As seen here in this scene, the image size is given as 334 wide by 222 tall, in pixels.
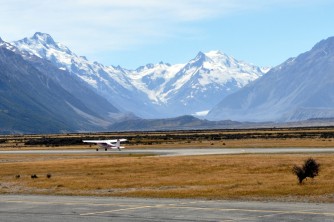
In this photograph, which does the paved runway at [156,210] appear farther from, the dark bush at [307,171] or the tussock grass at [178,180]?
the dark bush at [307,171]

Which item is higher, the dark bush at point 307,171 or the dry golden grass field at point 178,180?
the dark bush at point 307,171

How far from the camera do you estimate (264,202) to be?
123ft

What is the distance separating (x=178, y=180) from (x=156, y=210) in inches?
771

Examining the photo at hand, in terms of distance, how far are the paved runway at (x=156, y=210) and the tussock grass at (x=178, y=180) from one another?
3.97 meters

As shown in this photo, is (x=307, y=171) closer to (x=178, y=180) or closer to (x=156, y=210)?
(x=178, y=180)

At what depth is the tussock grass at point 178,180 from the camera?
43250 millimetres

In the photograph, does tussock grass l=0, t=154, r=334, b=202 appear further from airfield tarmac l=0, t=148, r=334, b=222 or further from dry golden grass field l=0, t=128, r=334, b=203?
airfield tarmac l=0, t=148, r=334, b=222

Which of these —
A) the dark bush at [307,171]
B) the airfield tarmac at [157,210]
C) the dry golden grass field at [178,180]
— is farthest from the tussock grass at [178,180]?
the airfield tarmac at [157,210]

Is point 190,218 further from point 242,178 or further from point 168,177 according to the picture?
point 168,177

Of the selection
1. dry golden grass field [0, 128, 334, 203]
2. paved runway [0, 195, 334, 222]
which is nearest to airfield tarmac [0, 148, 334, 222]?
paved runway [0, 195, 334, 222]

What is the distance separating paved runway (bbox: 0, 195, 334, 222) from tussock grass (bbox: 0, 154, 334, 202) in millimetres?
3972

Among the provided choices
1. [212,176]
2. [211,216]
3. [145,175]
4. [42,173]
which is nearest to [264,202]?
[211,216]

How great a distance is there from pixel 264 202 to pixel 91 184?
19911 millimetres

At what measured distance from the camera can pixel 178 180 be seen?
53.8m
